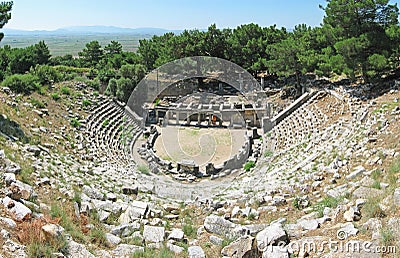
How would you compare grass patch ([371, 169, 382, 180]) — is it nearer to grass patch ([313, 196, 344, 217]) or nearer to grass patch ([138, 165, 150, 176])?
grass patch ([313, 196, 344, 217])

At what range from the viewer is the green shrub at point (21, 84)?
A: 62.4ft

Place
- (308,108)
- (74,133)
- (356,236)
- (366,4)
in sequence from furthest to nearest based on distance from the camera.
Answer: (308,108) → (366,4) → (74,133) → (356,236)

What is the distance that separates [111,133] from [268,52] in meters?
16.1

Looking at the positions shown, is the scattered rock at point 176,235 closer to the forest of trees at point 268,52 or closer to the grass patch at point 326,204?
the grass patch at point 326,204

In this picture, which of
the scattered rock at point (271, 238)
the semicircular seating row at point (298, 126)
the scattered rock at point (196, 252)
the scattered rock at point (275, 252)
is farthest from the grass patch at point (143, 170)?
the scattered rock at point (275, 252)

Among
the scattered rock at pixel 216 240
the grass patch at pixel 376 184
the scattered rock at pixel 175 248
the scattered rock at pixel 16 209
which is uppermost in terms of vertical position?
the grass patch at pixel 376 184

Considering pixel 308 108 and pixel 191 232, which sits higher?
pixel 308 108

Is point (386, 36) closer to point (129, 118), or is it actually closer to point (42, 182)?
point (129, 118)

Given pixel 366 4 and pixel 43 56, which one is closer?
pixel 366 4

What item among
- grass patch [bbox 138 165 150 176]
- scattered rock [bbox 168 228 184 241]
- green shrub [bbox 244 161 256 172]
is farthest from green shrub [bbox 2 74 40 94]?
scattered rock [bbox 168 228 184 241]

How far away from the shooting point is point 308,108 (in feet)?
72.0

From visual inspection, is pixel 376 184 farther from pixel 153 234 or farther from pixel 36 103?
pixel 36 103

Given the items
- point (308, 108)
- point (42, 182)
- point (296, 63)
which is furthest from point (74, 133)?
point (296, 63)

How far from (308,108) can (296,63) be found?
5462 mm
